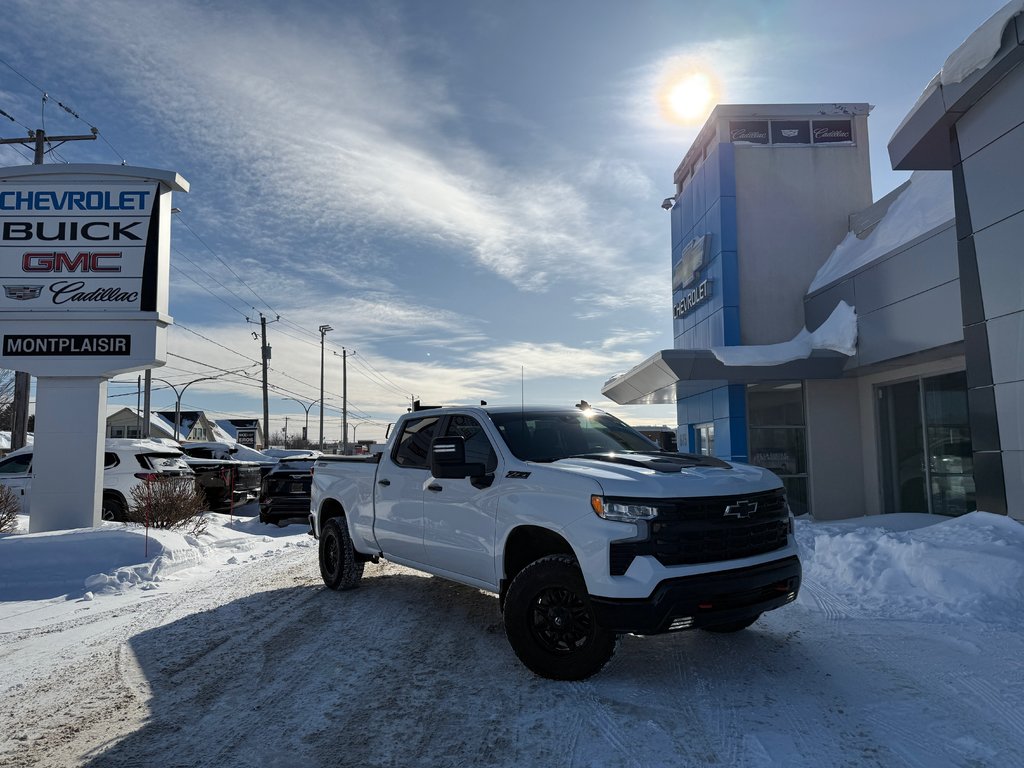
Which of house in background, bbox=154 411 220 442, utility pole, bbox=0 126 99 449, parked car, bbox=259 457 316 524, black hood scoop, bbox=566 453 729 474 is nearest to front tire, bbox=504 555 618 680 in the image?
black hood scoop, bbox=566 453 729 474

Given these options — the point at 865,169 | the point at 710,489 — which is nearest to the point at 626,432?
the point at 710,489

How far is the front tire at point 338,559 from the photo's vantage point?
7.31 m

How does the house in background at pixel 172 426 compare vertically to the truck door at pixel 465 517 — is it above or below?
above

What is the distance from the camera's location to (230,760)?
342cm

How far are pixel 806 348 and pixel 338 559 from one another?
11173 mm

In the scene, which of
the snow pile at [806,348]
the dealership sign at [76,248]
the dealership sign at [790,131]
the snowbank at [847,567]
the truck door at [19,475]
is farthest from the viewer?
the dealership sign at [790,131]

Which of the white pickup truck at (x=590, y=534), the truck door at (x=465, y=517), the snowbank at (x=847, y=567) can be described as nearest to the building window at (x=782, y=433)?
the snowbank at (x=847, y=567)

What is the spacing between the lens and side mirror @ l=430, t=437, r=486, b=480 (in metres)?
5.19

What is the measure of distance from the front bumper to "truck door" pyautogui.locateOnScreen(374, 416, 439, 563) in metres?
2.39

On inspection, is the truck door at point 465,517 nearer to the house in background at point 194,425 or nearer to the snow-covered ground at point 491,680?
the snow-covered ground at point 491,680

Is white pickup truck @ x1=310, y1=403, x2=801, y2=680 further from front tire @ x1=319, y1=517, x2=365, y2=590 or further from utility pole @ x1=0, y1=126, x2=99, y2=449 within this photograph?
utility pole @ x1=0, y1=126, x2=99, y2=449

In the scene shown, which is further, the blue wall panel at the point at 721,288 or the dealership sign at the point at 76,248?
the blue wall panel at the point at 721,288

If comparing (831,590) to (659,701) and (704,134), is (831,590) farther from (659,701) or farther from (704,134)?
(704,134)

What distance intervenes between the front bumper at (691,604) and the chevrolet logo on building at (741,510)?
33 centimetres
